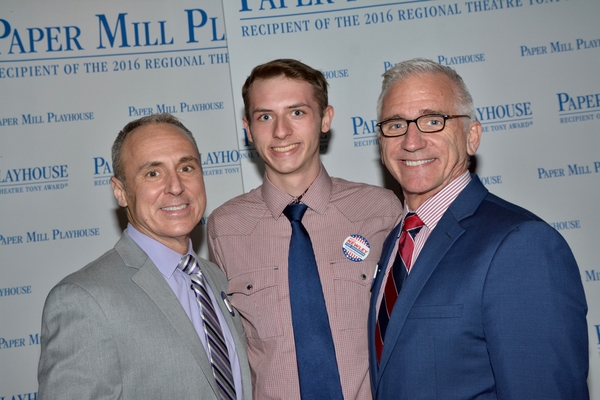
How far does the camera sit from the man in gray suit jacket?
1.79 meters

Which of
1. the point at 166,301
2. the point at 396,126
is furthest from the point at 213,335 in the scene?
the point at 396,126

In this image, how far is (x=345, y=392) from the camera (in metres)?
2.24

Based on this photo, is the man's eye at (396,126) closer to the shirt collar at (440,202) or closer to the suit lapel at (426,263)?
the shirt collar at (440,202)

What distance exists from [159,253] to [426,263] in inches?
42.0

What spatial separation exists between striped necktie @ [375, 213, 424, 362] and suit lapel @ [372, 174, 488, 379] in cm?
10

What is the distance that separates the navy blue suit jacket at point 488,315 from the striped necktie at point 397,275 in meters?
0.10

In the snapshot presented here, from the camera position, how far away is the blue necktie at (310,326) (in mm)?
2217

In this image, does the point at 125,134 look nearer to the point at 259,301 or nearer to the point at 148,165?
the point at 148,165

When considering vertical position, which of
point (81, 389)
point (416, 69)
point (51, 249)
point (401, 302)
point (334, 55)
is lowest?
point (81, 389)

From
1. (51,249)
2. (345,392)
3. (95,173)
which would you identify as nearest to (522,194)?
(345,392)

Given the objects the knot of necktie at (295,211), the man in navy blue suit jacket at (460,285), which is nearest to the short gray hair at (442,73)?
the man in navy blue suit jacket at (460,285)

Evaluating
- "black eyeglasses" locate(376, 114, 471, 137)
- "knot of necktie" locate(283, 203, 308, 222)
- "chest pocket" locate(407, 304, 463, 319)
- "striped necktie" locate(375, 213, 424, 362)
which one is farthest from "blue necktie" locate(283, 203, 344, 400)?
"black eyeglasses" locate(376, 114, 471, 137)

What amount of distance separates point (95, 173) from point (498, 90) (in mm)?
2851

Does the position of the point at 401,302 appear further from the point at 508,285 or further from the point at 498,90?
the point at 498,90
